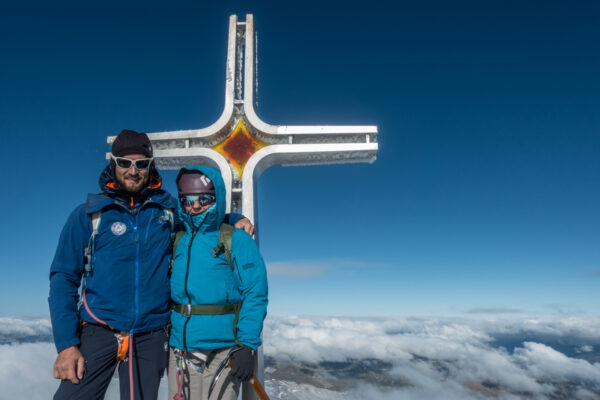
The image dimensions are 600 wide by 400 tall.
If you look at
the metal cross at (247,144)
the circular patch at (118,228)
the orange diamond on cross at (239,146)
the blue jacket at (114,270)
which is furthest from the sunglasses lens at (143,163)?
the orange diamond on cross at (239,146)

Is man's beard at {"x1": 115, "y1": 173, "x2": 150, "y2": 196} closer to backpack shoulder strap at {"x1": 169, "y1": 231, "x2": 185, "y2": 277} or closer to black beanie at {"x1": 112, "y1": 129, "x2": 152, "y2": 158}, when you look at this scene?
black beanie at {"x1": 112, "y1": 129, "x2": 152, "y2": 158}

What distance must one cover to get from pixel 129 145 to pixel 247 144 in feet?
13.2

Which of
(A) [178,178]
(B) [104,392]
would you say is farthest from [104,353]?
(A) [178,178]

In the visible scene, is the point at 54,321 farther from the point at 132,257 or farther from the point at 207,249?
the point at 207,249

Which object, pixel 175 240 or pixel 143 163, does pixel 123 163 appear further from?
pixel 175 240

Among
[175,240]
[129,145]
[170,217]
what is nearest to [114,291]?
[175,240]

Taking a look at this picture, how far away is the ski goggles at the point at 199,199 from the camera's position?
333cm

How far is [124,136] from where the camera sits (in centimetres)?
336

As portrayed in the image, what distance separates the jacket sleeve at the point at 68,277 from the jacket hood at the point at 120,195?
135mm

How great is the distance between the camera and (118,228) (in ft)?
10.1

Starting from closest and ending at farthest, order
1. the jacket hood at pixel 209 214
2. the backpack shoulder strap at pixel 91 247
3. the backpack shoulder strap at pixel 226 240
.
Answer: the backpack shoulder strap at pixel 91 247 → the backpack shoulder strap at pixel 226 240 → the jacket hood at pixel 209 214

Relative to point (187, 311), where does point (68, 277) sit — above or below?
above

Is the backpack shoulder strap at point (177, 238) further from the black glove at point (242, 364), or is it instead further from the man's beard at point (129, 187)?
the black glove at point (242, 364)

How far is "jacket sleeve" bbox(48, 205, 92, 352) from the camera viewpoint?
272cm
